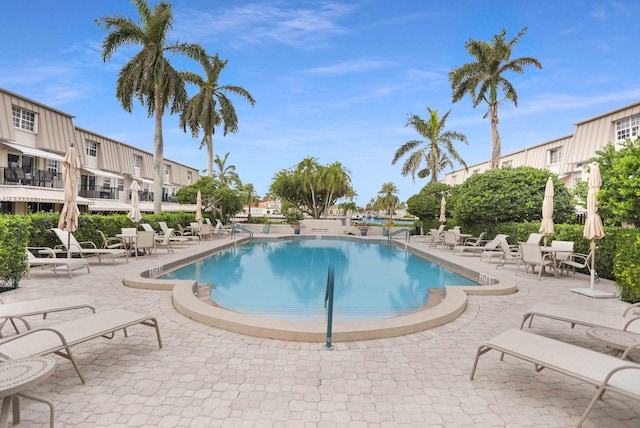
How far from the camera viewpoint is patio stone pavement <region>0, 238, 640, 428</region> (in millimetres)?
2865

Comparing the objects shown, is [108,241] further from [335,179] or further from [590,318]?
[335,179]

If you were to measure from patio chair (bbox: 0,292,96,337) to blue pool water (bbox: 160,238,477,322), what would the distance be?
10.5 ft

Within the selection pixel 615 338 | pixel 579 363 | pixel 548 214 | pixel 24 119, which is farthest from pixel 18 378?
pixel 24 119

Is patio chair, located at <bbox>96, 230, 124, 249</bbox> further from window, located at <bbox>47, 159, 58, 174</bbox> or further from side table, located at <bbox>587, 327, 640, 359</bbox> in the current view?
window, located at <bbox>47, 159, 58, 174</bbox>

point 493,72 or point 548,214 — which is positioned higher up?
point 493,72

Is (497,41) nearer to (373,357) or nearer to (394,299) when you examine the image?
(394,299)

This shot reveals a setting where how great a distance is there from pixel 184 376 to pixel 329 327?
174 centimetres

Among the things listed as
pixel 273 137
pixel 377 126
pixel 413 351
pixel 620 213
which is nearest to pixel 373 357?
pixel 413 351

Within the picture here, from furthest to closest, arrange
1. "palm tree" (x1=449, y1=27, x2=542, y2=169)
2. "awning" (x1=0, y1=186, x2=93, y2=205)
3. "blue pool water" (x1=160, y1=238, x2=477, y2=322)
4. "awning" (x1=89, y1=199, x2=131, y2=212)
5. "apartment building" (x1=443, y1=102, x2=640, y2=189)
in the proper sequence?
1. "awning" (x1=89, y1=199, x2=131, y2=212)
2. "palm tree" (x1=449, y1=27, x2=542, y2=169)
3. "apartment building" (x1=443, y1=102, x2=640, y2=189)
4. "awning" (x1=0, y1=186, x2=93, y2=205)
5. "blue pool water" (x1=160, y1=238, x2=477, y2=322)

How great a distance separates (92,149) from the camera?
28.2m

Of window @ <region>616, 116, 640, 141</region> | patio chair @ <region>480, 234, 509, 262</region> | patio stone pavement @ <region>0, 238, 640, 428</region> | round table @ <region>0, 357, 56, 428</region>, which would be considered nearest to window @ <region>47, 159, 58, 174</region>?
patio stone pavement @ <region>0, 238, 640, 428</region>

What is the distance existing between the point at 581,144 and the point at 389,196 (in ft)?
210

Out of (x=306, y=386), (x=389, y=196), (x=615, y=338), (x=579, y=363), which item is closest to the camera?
(x=579, y=363)

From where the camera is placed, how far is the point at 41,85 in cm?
2228
